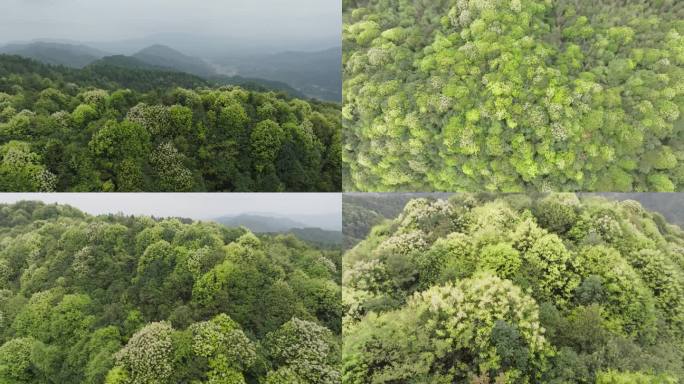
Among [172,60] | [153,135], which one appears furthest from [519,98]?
[172,60]

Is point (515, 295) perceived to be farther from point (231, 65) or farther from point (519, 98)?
point (231, 65)

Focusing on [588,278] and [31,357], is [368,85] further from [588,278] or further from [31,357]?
[31,357]

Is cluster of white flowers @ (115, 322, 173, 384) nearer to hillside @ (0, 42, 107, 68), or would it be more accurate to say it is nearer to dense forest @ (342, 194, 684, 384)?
dense forest @ (342, 194, 684, 384)

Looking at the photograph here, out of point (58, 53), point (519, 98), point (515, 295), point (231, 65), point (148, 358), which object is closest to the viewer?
point (148, 358)


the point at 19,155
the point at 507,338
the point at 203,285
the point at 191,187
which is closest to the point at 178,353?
the point at 203,285

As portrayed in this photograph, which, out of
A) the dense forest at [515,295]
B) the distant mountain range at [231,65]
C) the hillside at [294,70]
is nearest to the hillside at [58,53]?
the distant mountain range at [231,65]

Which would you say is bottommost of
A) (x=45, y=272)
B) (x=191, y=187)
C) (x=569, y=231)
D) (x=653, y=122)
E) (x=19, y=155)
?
(x=45, y=272)

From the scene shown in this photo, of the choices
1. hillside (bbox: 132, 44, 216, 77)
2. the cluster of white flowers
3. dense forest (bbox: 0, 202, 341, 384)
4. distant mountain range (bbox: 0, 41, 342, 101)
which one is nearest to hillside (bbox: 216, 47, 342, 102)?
distant mountain range (bbox: 0, 41, 342, 101)
